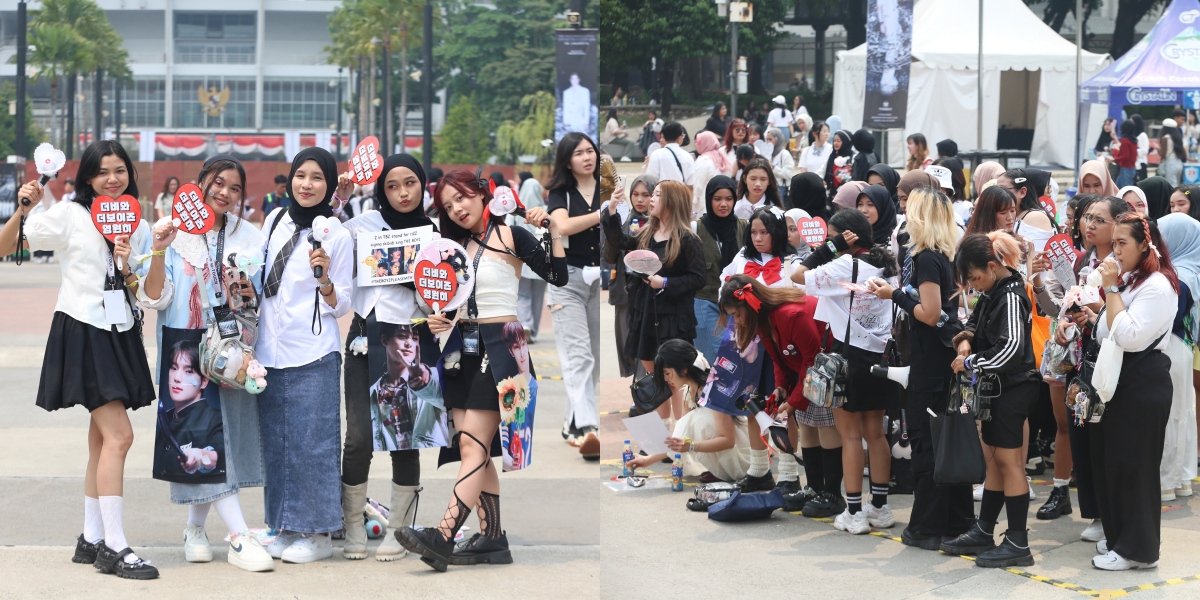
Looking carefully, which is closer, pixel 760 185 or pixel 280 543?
pixel 280 543

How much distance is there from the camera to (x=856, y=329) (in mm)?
5574

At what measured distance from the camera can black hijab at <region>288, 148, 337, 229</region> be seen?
16.0ft

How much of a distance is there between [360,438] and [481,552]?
2.32 feet

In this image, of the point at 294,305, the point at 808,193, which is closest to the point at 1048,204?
the point at 808,193

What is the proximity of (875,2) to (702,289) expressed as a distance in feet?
34.6

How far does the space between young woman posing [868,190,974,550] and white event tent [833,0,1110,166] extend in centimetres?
1892

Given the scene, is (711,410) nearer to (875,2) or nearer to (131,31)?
(875,2)

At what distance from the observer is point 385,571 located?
4.90 m

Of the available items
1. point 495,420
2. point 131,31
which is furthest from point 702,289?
point 131,31

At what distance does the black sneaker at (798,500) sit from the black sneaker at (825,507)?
6 centimetres

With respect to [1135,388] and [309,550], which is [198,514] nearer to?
[309,550]

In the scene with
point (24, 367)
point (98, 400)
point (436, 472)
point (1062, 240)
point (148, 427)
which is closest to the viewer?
point (98, 400)

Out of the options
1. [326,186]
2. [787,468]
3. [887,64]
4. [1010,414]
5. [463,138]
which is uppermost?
[887,64]

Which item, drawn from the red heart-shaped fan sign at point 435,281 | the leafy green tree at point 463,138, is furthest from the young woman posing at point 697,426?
the leafy green tree at point 463,138
